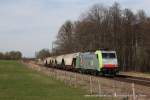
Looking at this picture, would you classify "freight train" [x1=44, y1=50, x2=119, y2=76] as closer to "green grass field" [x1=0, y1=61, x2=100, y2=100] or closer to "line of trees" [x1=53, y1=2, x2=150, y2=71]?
"green grass field" [x1=0, y1=61, x2=100, y2=100]

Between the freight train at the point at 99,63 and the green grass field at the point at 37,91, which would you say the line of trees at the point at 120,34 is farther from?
the green grass field at the point at 37,91

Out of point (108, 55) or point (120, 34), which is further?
point (120, 34)

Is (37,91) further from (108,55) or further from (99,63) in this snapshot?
(108,55)

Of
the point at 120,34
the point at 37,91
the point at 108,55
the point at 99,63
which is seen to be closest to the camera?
the point at 37,91

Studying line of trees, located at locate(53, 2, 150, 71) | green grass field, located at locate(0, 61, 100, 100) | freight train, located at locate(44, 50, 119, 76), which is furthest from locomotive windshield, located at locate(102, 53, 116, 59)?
line of trees, located at locate(53, 2, 150, 71)

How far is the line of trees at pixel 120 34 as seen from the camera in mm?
88875

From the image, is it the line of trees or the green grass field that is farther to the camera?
the line of trees

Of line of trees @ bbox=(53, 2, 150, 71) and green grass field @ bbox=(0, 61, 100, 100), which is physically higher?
line of trees @ bbox=(53, 2, 150, 71)

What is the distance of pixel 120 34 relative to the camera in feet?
312

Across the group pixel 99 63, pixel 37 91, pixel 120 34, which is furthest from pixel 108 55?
pixel 120 34

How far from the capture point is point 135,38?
95.4 m

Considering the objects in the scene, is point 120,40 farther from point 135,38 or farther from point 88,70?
point 88,70

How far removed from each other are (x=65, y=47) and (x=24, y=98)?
11983 cm

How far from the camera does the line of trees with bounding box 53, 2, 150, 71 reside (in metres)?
88.9
